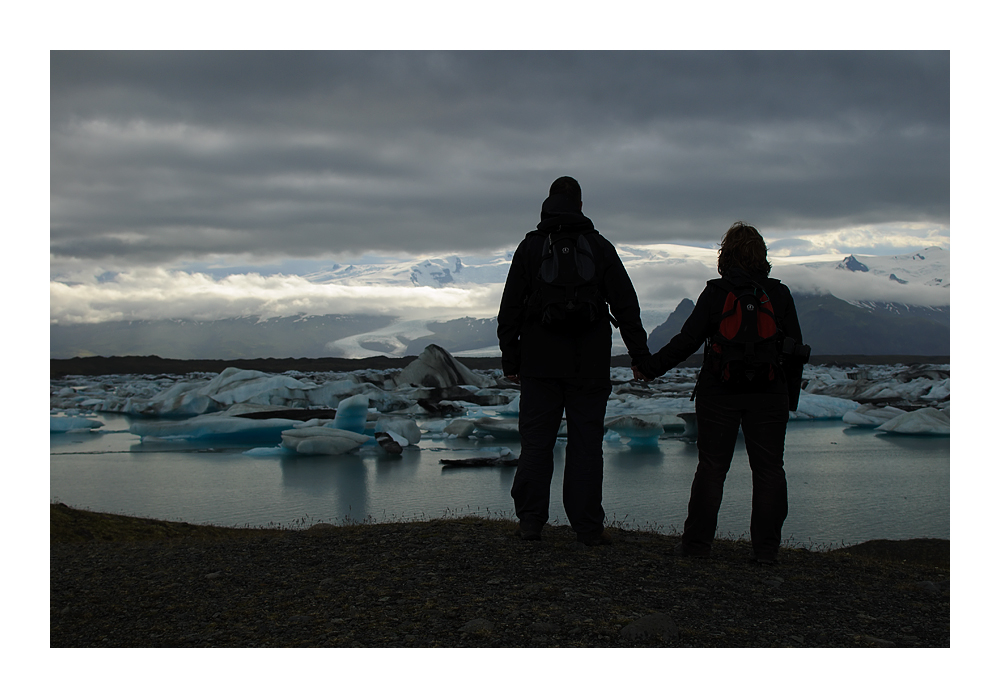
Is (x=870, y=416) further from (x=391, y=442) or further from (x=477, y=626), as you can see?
(x=477, y=626)

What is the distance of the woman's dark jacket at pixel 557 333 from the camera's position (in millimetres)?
3266

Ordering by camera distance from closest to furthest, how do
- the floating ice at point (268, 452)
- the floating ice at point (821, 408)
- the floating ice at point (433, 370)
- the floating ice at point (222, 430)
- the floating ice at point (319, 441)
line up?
1. the floating ice at point (319, 441)
2. the floating ice at point (268, 452)
3. the floating ice at point (222, 430)
4. the floating ice at point (821, 408)
5. the floating ice at point (433, 370)

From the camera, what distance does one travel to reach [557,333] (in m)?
3.27

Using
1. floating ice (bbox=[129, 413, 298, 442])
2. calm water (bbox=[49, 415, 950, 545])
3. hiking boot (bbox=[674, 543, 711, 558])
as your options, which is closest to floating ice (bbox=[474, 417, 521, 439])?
calm water (bbox=[49, 415, 950, 545])

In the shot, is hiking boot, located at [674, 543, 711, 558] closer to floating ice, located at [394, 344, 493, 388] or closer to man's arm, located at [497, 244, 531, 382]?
man's arm, located at [497, 244, 531, 382]

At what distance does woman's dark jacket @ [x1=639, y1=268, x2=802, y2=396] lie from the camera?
315 cm

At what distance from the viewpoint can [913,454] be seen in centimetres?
1900

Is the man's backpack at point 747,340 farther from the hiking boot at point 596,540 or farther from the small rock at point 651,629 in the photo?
the small rock at point 651,629

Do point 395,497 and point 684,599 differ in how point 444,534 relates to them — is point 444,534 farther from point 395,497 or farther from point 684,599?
point 395,497

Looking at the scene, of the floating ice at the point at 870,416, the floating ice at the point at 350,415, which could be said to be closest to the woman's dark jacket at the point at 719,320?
the floating ice at the point at 350,415

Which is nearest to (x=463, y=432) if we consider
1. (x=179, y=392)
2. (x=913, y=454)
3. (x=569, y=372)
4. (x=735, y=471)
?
(x=735, y=471)

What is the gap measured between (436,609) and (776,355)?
1.79 m

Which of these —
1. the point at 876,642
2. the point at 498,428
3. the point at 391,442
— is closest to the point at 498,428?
the point at 498,428

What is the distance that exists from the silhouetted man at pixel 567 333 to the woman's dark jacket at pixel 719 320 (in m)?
0.23
